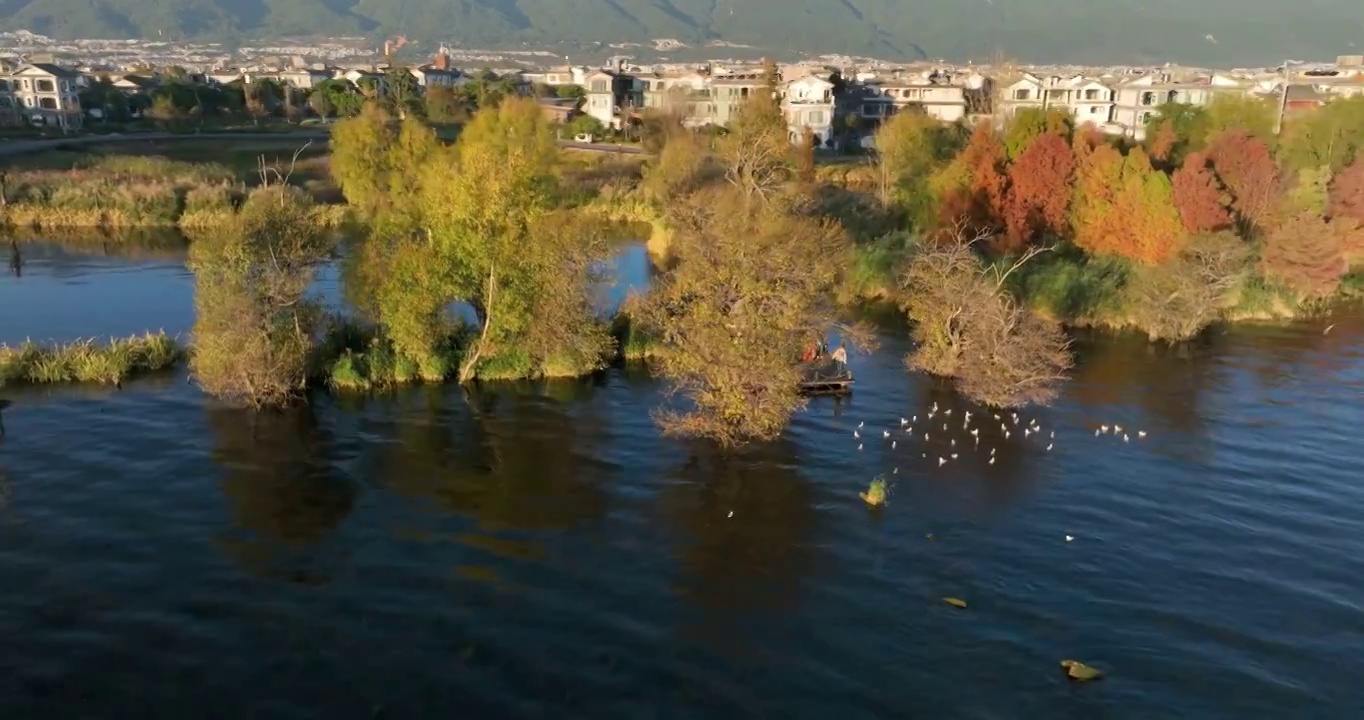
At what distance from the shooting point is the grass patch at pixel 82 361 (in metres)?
37.6

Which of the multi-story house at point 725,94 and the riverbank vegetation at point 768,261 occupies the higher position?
the multi-story house at point 725,94

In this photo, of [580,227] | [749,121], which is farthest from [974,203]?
[580,227]

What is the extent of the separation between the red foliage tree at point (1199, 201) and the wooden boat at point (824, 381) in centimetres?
2603

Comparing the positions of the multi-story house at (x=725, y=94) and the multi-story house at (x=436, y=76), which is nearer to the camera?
the multi-story house at (x=725, y=94)

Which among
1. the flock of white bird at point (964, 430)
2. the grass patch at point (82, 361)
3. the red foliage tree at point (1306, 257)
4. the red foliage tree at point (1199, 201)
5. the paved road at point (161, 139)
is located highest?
the paved road at point (161, 139)

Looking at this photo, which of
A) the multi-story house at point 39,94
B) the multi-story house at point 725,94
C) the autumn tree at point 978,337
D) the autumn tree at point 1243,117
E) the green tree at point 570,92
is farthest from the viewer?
the green tree at point 570,92

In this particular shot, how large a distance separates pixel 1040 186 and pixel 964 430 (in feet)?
82.6

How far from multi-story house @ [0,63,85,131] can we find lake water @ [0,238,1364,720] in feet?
350

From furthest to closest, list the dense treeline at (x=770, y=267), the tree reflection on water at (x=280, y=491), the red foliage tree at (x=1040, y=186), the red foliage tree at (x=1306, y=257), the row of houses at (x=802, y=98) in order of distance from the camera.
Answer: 1. the row of houses at (x=802, y=98)
2. the red foliage tree at (x=1040, y=186)
3. the red foliage tree at (x=1306, y=257)
4. the dense treeline at (x=770, y=267)
5. the tree reflection on water at (x=280, y=491)

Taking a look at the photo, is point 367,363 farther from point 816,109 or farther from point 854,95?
point 854,95

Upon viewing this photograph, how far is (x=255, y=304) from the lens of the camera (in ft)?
115

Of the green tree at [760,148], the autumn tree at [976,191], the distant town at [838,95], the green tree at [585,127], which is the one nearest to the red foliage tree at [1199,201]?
the autumn tree at [976,191]

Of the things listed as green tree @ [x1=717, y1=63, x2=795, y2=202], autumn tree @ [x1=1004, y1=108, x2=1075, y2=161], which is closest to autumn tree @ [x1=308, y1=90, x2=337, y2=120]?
green tree @ [x1=717, y1=63, x2=795, y2=202]

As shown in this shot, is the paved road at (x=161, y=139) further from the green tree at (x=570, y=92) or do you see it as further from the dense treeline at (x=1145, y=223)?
the dense treeline at (x=1145, y=223)
